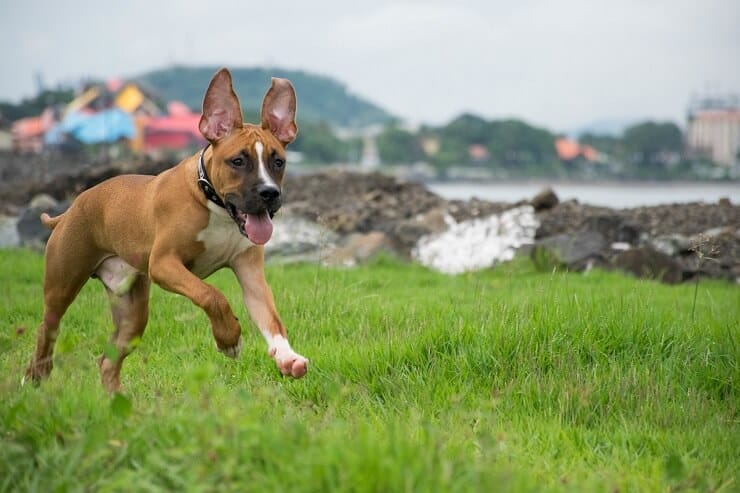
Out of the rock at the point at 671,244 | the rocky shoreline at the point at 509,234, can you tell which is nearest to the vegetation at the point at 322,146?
the rocky shoreline at the point at 509,234

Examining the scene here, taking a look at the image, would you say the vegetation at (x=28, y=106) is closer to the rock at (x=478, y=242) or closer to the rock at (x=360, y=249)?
the rock at (x=360, y=249)

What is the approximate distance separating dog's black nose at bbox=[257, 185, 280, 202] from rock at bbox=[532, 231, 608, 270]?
24.1 feet

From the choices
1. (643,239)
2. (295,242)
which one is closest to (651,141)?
(643,239)

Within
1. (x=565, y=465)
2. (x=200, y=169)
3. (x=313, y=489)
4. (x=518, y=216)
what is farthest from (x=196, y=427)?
(x=518, y=216)

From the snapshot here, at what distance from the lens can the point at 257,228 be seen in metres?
5.28

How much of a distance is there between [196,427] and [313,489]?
1.94ft

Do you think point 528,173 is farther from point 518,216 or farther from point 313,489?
point 313,489

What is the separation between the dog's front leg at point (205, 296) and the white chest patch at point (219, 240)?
0.22 m

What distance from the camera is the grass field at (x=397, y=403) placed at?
11.0 ft

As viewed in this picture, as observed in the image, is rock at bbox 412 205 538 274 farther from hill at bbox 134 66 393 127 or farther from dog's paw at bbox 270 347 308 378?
hill at bbox 134 66 393 127

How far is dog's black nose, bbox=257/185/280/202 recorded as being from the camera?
5.20 metres

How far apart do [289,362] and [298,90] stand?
546 feet

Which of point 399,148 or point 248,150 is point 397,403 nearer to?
point 248,150

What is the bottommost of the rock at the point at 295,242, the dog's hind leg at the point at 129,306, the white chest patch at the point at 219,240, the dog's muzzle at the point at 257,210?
the rock at the point at 295,242
